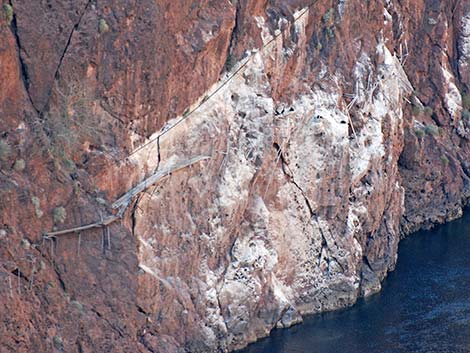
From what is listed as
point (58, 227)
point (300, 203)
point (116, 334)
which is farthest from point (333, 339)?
point (58, 227)

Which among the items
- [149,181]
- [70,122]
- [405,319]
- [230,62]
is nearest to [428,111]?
[405,319]

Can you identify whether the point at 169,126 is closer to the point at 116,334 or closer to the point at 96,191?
the point at 96,191

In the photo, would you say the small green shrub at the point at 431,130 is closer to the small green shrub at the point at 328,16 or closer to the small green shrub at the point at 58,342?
the small green shrub at the point at 328,16

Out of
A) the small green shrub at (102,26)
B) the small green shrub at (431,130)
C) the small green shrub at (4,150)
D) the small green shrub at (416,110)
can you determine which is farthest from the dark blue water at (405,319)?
the small green shrub at (102,26)

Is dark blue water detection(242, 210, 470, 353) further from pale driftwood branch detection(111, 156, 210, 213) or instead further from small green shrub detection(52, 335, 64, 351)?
small green shrub detection(52, 335, 64, 351)

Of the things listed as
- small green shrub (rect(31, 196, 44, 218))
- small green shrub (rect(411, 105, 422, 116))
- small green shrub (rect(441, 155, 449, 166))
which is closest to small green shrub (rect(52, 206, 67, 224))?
small green shrub (rect(31, 196, 44, 218))

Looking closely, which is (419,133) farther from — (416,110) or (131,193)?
(131,193)
